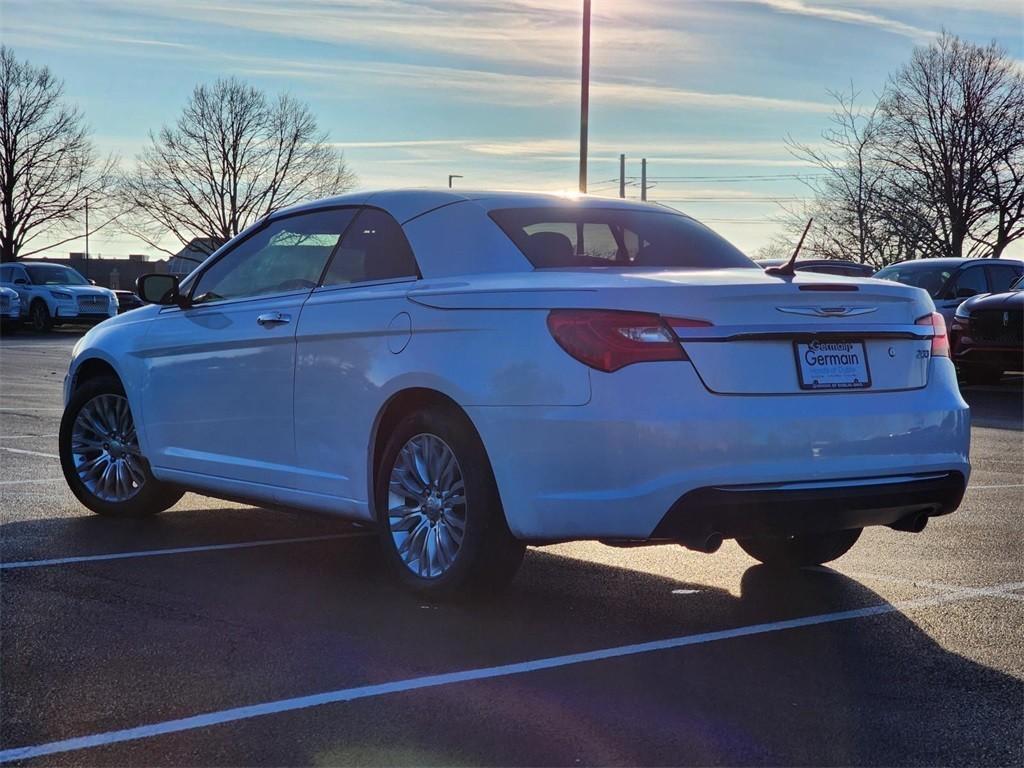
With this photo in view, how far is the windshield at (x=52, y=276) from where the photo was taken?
123 ft

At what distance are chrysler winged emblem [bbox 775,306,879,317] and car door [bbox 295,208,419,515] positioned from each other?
4.97 ft

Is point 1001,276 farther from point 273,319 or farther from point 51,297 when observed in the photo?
point 51,297

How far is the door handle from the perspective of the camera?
6.34m

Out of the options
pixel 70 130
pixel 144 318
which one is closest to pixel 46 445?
pixel 144 318

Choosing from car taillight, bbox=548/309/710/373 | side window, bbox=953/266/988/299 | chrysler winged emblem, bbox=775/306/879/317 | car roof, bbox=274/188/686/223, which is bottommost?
side window, bbox=953/266/988/299

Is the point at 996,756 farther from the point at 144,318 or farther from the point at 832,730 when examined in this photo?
the point at 144,318

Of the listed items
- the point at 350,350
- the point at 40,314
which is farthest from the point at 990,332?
the point at 40,314

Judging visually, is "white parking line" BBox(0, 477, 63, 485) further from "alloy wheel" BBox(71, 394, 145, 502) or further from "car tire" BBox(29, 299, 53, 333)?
"car tire" BBox(29, 299, 53, 333)

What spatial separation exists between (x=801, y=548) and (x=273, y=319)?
2.62 m

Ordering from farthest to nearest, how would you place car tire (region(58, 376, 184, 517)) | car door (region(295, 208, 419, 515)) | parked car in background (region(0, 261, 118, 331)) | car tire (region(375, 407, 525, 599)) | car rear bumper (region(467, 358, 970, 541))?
parked car in background (region(0, 261, 118, 331))
car tire (region(58, 376, 184, 517))
car door (region(295, 208, 419, 515))
car tire (region(375, 407, 525, 599))
car rear bumper (region(467, 358, 970, 541))

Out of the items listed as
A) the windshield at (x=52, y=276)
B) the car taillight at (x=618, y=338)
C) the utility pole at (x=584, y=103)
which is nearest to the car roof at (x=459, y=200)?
the car taillight at (x=618, y=338)

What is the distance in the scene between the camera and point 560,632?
17.0 feet

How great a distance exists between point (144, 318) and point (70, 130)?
57.7 meters

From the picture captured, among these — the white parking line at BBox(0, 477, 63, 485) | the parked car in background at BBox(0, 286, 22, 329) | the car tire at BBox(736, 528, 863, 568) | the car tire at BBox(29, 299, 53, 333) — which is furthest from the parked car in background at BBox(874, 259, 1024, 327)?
the car tire at BBox(29, 299, 53, 333)
